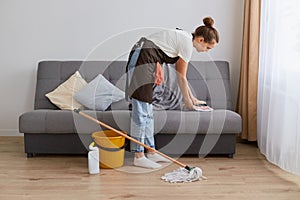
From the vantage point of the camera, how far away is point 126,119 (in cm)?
374

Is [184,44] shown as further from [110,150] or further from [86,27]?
[86,27]

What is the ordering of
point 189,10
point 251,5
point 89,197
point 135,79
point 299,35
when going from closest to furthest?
point 89,197, point 299,35, point 135,79, point 251,5, point 189,10

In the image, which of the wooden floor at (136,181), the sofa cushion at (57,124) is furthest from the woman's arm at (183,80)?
the sofa cushion at (57,124)

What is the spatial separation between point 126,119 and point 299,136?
54.1 inches

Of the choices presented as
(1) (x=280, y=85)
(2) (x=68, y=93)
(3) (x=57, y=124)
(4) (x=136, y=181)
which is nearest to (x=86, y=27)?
(2) (x=68, y=93)

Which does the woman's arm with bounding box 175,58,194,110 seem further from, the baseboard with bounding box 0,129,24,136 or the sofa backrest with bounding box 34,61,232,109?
the baseboard with bounding box 0,129,24,136

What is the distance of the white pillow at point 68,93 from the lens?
419 cm

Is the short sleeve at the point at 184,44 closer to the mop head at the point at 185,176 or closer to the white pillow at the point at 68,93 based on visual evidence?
the mop head at the point at 185,176

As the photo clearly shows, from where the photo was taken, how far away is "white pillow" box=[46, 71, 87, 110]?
4192 mm

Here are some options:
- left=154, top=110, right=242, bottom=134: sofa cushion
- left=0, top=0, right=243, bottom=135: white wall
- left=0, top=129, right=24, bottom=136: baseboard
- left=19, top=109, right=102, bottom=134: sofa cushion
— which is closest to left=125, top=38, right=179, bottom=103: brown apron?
left=154, top=110, right=242, bottom=134: sofa cushion

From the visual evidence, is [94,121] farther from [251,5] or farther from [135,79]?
[251,5]

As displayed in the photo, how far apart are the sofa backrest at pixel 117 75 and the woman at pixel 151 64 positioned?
28.1 inches

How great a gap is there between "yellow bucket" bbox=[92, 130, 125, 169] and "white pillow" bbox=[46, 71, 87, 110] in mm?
709

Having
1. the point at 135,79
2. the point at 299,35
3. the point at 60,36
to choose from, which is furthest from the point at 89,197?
the point at 60,36
